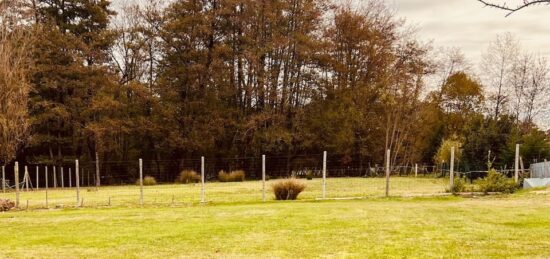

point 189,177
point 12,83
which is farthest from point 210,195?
point 12,83

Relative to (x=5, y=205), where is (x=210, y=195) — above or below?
below

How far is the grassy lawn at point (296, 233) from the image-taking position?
247 inches

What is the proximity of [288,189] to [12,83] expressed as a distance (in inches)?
787

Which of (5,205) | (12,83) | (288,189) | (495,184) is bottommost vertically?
(5,205)

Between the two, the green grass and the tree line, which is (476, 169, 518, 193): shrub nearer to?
the green grass

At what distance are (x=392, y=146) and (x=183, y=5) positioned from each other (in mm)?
18412

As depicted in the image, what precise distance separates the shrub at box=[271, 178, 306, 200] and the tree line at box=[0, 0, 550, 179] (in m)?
19.9

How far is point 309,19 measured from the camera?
1515 inches

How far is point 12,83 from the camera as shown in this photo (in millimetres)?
28438

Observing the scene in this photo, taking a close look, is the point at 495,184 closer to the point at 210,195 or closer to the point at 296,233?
the point at 210,195

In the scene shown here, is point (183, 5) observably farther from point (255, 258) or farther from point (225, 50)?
point (255, 258)

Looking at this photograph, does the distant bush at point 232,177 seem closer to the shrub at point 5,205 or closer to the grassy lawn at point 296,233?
the shrub at point 5,205

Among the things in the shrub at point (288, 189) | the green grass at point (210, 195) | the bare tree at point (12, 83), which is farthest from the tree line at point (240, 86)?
the shrub at point (288, 189)

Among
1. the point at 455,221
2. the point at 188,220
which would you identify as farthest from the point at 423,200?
the point at 188,220
